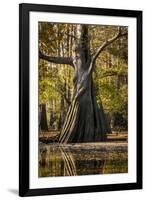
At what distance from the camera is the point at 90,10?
3.44 m

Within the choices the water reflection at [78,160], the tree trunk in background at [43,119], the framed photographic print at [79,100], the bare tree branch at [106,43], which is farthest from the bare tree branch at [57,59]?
the water reflection at [78,160]

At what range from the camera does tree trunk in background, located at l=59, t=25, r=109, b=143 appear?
134 inches

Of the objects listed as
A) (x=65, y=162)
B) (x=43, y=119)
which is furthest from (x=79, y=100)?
(x=65, y=162)

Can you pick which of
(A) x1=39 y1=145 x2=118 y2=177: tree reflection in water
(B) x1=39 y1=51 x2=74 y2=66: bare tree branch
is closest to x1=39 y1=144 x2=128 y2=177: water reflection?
(A) x1=39 y1=145 x2=118 y2=177: tree reflection in water

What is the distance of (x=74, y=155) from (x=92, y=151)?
0.36ft

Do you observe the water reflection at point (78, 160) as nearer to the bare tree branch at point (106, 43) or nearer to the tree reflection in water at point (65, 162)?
the tree reflection in water at point (65, 162)

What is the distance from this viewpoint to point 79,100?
3432 mm

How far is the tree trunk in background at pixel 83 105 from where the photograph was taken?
11.2ft

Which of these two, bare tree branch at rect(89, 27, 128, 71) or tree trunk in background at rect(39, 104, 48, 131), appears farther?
bare tree branch at rect(89, 27, 128, 71)

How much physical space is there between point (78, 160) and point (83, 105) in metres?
0.29

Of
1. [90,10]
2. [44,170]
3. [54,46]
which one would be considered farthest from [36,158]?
[90,10]

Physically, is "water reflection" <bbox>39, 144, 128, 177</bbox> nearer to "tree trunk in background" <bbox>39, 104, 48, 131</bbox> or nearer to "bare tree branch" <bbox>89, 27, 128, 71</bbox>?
"tree trunk in background" <bbox>39, 104, 48, 131</bbox>

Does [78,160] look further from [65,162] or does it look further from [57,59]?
[57,59]

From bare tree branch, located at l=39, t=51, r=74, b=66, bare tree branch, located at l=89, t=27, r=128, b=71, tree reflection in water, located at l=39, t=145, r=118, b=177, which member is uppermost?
bare tree branch, located at l=89, t=27, r=128, b=71
